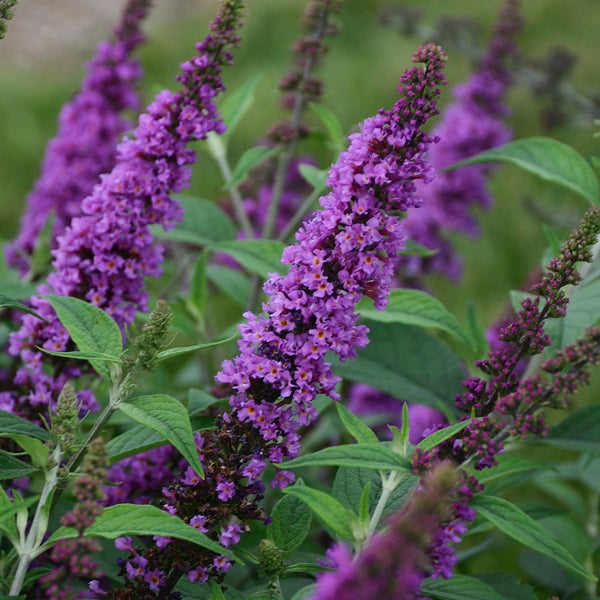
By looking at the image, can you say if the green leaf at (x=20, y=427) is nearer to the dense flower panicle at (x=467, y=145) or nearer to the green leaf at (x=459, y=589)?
the green leaf at (x=459, y=589)

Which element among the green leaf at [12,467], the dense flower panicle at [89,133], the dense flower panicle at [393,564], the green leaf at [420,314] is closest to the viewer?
the dense flower panicle at [393,564]

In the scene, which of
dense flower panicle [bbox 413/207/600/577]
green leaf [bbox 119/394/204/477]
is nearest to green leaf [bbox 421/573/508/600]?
dense flower panicle [bbox 413/207/600/577]

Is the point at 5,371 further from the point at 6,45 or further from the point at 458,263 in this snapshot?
the point at 6,45

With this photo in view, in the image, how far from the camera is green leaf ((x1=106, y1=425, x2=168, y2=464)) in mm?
1638

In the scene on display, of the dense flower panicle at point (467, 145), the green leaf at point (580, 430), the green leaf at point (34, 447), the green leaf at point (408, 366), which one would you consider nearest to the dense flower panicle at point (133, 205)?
the green leaf at point (34, 447)

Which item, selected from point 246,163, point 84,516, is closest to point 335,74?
point 246,163

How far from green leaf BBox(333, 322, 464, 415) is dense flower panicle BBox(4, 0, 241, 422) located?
0.62 meters

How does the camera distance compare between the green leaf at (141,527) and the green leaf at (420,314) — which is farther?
the green leaf at (420,314)

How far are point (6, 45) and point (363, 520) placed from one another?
8417 mm

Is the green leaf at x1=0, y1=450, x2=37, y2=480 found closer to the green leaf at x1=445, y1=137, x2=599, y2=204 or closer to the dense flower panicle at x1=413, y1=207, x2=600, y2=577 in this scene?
the dense flower panicle at x1=413, y1=207, x2=600, y2=577

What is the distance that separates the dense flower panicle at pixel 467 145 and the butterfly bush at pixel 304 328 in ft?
6.21

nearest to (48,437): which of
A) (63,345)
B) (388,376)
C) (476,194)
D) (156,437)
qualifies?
(156,437)

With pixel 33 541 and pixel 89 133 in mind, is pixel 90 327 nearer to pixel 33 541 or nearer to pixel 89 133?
pixel 33 541

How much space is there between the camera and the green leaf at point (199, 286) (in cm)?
246
